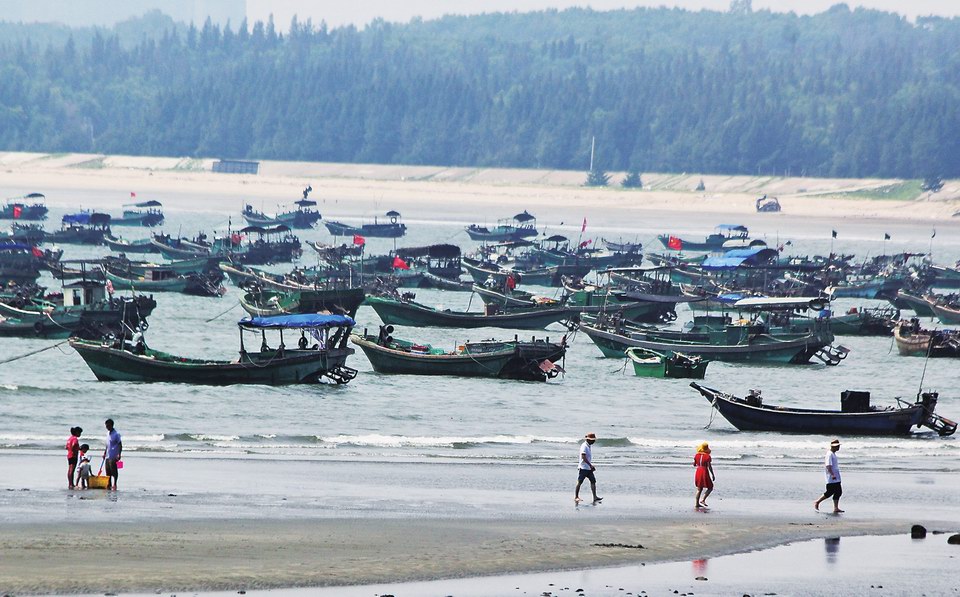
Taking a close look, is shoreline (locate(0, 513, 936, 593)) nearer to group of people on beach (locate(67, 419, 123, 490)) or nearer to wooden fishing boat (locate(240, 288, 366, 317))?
group of people on beach (locate(67, 419, 123, 490))

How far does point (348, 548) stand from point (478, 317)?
40.1 meters

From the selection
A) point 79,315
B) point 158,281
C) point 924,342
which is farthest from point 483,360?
point 158,281

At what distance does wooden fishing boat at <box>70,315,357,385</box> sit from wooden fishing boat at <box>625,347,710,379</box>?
9778mm

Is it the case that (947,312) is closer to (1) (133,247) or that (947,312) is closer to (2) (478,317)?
(2) (478,317)

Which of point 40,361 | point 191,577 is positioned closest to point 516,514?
point 191,577

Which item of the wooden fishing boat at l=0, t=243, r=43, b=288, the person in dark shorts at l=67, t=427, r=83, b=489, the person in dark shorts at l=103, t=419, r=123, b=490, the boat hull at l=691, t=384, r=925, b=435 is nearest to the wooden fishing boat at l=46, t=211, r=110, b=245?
the wooden fishing boat at l=0, t=243, r=43, b=288

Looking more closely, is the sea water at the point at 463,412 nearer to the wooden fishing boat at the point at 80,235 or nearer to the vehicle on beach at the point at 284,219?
the wooden fishing boat at the point at 80,235

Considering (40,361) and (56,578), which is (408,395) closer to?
(40,361)

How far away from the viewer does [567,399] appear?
148 ft

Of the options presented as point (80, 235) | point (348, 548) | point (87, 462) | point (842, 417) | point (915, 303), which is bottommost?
point (80, 235)

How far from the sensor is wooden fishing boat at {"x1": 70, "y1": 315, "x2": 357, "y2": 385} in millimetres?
43800

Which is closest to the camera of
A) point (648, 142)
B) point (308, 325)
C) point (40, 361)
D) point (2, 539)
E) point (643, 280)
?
point (2, 539)

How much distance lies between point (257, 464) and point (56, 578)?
1214 cm

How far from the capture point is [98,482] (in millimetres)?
26188
